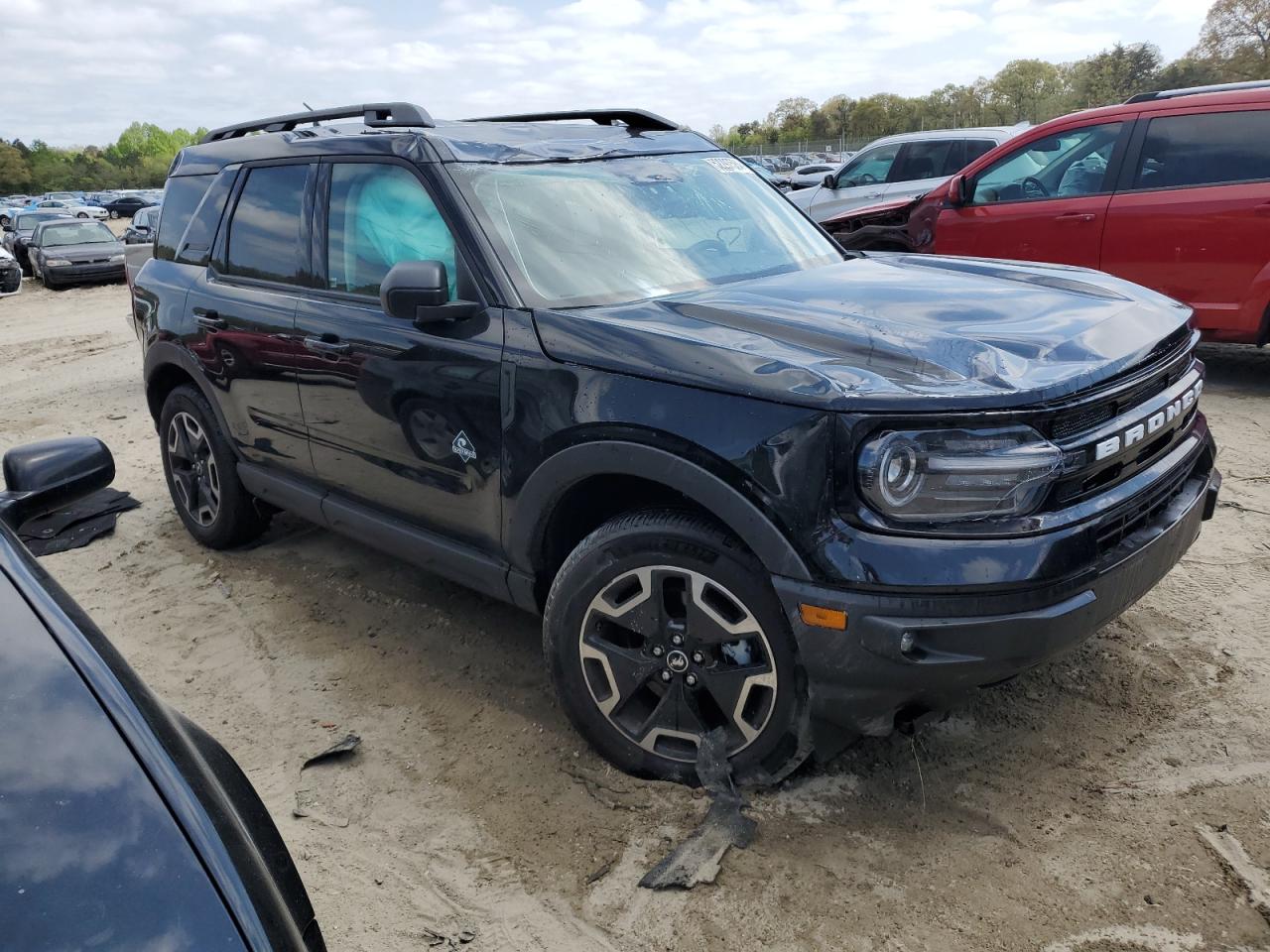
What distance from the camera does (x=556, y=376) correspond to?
2.86 metres

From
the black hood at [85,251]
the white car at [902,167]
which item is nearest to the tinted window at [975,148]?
the white car at [902,167]

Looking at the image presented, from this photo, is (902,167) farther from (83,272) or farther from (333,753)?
(83,272)

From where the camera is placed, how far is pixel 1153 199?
6531mm

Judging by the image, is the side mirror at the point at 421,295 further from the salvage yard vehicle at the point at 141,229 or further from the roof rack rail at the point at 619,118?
the salvage yard vehicle at the point at 141,229

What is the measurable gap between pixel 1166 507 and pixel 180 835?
258 cm

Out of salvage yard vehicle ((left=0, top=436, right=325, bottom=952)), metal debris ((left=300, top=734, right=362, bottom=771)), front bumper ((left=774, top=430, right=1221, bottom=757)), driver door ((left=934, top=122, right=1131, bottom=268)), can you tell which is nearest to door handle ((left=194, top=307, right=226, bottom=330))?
metal debris ((left=300, top=734, right=362, bottom=771))

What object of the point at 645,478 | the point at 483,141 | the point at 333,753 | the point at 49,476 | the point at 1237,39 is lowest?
the point at 333,753

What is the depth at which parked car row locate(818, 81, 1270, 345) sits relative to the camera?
6207mm

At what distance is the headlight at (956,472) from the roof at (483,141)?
188cm

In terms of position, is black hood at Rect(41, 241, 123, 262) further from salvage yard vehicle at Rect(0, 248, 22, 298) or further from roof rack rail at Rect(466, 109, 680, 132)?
roof rack rail at Rect(466, 109, 680, 132)

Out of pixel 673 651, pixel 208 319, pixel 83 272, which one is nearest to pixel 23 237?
pixel 83 272

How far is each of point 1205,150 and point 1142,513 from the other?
4971 millimetres

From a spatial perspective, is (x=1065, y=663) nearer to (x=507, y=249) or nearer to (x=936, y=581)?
(x=936, y=581)

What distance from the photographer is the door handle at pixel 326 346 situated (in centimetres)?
361
